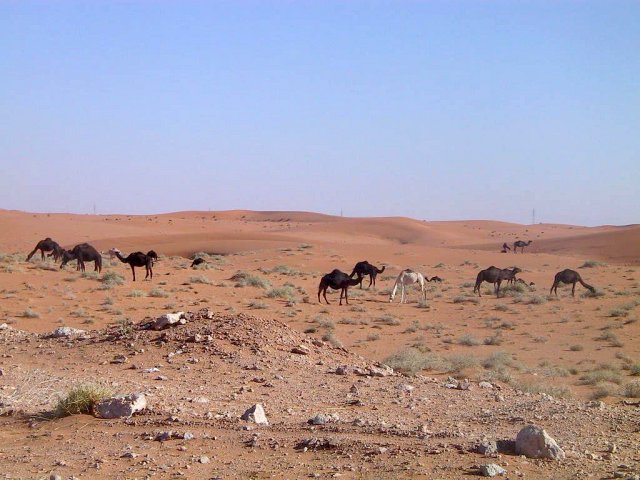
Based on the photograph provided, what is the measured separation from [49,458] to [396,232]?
3932 inches

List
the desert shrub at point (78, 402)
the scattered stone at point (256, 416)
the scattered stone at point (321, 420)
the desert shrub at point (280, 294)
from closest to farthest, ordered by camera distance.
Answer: the scattered stone at point (321, 420) → the scattered stone at point (256, 416) → the desert shrub at point (78, 402) → the desert shrub at point (280, 294)

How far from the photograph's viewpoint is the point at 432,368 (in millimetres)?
15891

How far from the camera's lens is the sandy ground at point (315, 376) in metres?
7.64

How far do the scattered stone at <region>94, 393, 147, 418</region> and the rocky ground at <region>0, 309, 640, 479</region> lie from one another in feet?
0.56

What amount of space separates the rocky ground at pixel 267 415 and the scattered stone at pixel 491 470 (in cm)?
12

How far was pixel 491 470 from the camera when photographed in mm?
6883

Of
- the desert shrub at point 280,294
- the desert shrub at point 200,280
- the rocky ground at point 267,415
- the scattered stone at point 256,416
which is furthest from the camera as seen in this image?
the desert shrub at point 200,280

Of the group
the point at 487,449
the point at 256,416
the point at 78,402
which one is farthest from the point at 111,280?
the point at 487,449

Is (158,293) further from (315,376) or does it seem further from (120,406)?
(120,406)

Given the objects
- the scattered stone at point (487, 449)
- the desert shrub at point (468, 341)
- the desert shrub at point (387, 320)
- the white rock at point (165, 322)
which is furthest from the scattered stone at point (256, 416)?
the desert shrub at point (387, 320)

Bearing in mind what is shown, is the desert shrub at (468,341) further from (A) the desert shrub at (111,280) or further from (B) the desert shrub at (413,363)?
(A) the desert shrub at (111,280)

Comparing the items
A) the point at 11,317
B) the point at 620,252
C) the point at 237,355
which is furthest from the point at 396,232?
the point at 237,355

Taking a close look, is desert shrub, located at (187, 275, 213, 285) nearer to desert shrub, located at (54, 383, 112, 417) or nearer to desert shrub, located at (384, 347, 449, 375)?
desert shrub, located at (384, 347, 449, 375)

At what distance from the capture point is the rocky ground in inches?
291
